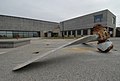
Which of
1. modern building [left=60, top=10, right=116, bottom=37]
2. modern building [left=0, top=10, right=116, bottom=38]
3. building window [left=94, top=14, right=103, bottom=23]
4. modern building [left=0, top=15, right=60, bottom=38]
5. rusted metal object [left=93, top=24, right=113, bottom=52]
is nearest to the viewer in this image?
rusted metal object [left=93, top=24, right=113, bottom=52]

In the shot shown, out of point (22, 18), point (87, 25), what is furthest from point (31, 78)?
point (22, 18)

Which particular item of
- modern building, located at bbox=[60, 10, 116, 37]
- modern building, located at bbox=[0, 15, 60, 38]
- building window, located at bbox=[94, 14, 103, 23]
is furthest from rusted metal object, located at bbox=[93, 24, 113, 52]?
modern building, located at bbox=[0, 15, 60, 38]

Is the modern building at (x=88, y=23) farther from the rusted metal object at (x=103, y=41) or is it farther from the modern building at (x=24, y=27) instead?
the rusted metal object at (x=103, y=41)

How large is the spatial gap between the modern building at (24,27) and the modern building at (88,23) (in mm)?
7891

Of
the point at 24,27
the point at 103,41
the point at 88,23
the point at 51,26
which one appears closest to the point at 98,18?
the point at 88,23

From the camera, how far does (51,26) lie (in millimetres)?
58188

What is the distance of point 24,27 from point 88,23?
30334mm

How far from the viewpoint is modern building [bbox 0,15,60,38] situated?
131ft

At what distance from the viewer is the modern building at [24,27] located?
39922mm

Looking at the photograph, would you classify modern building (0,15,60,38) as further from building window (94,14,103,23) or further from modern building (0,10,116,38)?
building window (94,14,103,23)

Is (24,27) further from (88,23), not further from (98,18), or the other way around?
(98,18)

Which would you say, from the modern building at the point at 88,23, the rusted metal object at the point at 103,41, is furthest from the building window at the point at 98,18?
the rusted metal object at the point at 103,41

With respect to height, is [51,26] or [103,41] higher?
[51,26]

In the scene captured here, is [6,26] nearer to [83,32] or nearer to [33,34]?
[33,34]
